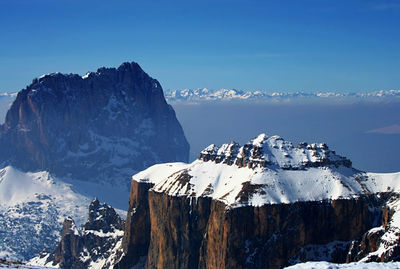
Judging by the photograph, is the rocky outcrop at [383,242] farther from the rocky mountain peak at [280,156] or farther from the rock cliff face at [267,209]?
the rocky mountain peak at [280,156]

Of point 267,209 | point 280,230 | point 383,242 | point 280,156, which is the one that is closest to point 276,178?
point 280,156

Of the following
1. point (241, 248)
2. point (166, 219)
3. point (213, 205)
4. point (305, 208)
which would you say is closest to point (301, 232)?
point (305, 208)

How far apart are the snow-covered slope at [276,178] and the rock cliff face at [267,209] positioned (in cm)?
31

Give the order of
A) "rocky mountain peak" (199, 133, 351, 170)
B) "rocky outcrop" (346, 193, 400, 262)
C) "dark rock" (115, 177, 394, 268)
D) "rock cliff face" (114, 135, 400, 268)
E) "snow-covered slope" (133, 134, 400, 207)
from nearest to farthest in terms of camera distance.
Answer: "rocky outcrop" (346, 193, 400, 262)
"dark rock" (115, 177, 394, 268)
"rock cliff face" (114, 135, 400, 268)
"snow-covered slope" (133, 134, 400, 207)
"rocky mountain peak" (199, 133, 351, 170)

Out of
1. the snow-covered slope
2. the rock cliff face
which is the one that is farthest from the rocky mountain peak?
the rock cliff face

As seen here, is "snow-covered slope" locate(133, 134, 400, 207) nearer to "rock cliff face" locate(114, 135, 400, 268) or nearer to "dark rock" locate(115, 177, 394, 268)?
"rock cliff face" locate(114, 135, 400, 268)

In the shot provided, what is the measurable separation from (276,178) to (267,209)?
51.3 feet

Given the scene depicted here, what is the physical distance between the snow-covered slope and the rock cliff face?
315mm

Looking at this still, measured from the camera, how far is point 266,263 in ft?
521

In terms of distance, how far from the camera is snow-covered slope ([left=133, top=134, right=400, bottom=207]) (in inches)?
6663

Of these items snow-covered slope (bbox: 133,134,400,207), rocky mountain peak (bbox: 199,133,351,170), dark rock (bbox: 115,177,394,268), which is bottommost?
dark rock (bbox: 115,177,394,268)

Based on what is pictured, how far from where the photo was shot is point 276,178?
174625 millimetres

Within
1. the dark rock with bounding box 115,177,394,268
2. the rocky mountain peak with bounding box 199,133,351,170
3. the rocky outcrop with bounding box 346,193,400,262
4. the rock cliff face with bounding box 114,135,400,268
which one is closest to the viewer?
the rocky outcrop with bounding box 346,193,400,262

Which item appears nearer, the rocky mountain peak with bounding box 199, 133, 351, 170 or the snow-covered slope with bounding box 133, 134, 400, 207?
the snow-covered slope with bounding box 133, 134, 400, 207
